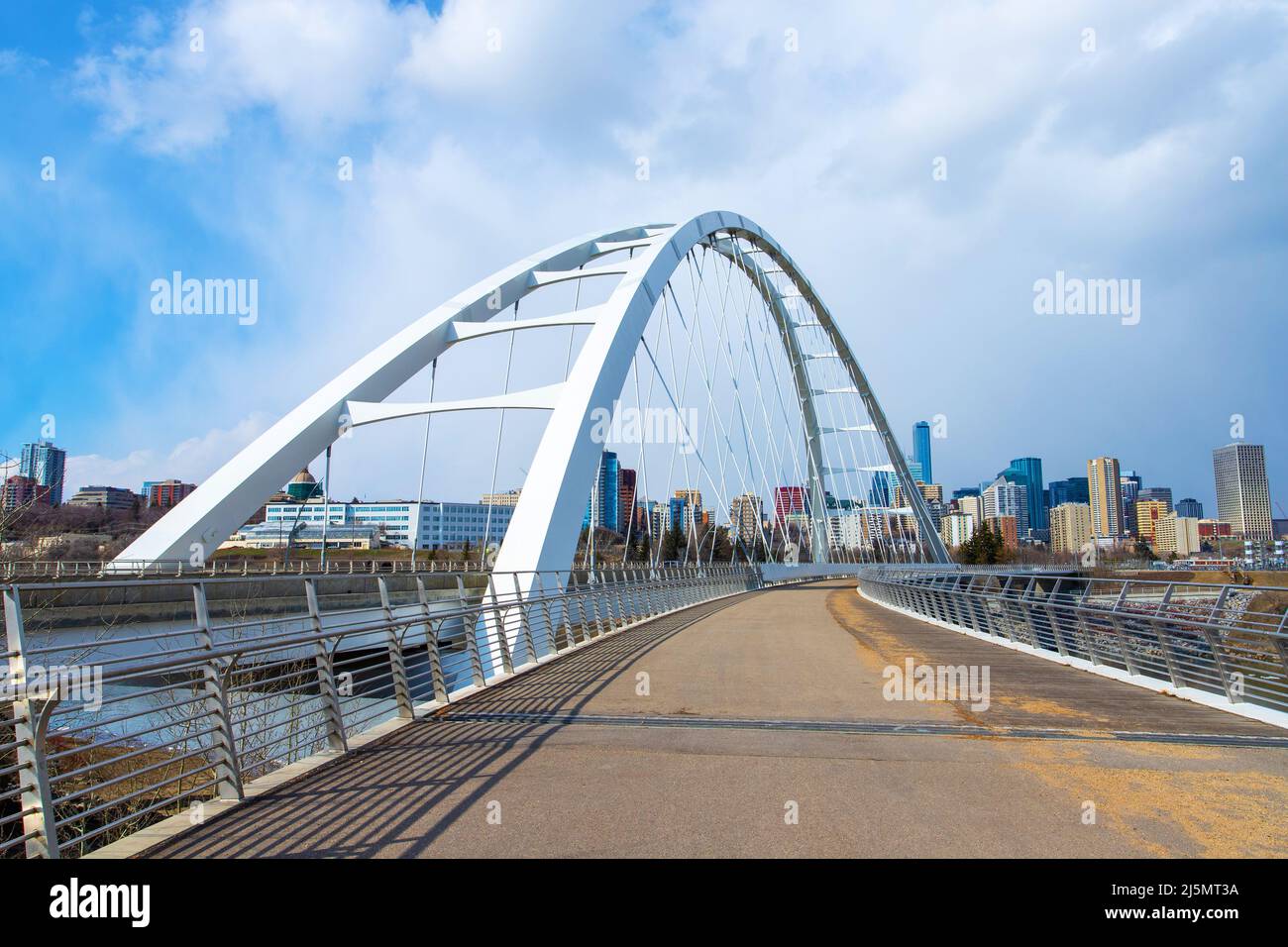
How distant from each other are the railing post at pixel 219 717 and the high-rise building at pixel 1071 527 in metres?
192

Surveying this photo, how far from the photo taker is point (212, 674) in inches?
196

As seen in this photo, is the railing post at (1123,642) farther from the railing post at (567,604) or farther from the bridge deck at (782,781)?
the railing post at (567,604)

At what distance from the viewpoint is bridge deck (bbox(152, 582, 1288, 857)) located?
13.3 ft

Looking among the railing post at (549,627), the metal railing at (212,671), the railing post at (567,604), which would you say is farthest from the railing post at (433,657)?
the railing post at (567,604)

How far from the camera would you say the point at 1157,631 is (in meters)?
9.11

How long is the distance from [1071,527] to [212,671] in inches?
7918

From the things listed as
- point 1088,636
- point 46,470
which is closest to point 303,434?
point 46,470

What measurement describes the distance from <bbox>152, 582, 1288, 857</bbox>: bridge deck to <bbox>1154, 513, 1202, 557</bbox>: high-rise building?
625 ft

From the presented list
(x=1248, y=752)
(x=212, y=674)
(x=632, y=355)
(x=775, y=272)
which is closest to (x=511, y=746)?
(x=212, y=674)

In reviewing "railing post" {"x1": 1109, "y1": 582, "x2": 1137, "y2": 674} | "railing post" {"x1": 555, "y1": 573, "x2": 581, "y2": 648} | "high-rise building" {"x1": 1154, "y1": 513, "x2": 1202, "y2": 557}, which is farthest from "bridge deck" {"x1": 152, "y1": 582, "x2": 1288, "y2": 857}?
"high-rise building" {"x1": 1154, "y1": 513, "x2": 1202, "y2": 557}

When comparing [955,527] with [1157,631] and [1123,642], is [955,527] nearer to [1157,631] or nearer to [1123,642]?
[1123,642]
